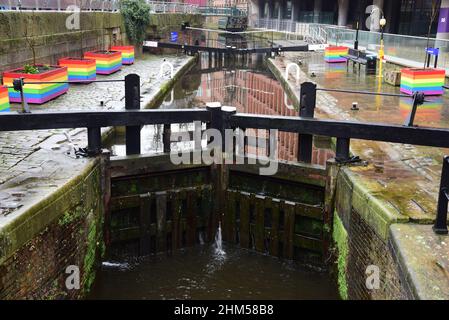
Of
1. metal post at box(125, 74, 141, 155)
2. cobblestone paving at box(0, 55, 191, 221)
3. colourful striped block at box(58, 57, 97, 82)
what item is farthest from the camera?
colourful striped block at box(58, 57, 97, 82)

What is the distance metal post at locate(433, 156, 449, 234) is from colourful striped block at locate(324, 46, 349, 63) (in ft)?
68.9

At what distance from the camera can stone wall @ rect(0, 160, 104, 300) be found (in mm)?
5492

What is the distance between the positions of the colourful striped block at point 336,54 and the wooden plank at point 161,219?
742 inches

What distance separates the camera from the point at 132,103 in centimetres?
902

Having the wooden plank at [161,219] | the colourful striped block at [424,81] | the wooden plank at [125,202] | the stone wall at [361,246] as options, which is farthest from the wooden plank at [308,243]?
the colourful striped block at [424,81]

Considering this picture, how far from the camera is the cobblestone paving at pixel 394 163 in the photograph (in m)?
6.71

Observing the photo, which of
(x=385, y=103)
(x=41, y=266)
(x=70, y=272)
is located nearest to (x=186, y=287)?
(x=70, y=272)

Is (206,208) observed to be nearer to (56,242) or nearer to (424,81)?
(56,242)

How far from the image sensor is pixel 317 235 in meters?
8.92

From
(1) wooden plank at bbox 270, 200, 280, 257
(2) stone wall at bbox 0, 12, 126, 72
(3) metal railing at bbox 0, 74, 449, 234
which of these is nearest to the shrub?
(2) stone wall at bbox 0, 12, 126, 72

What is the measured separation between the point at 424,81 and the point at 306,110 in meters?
7.90

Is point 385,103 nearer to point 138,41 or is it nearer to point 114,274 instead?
point 114,274

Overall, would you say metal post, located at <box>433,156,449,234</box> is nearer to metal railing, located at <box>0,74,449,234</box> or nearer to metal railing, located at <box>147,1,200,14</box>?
metal railing, located at <box>0,74,449,234</box>
